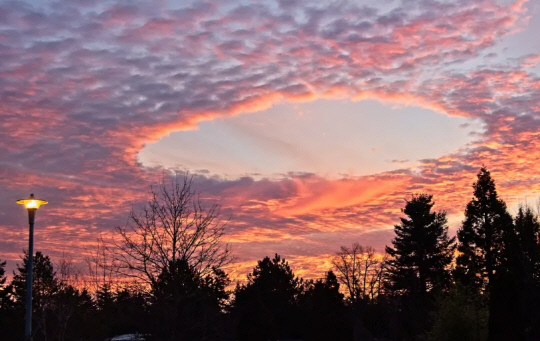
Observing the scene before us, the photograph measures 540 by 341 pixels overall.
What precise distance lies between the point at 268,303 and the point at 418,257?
17.8 meters

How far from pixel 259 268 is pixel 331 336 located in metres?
18.1

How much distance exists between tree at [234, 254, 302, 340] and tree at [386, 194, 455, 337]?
1281 cm

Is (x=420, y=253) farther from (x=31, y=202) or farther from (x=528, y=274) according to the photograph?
(x=31, y=202)

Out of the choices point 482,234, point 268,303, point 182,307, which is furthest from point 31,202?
point 268,303

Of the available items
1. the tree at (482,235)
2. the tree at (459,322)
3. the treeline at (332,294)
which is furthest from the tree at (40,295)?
the tree at (482,235)

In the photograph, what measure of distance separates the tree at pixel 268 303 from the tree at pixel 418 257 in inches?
504

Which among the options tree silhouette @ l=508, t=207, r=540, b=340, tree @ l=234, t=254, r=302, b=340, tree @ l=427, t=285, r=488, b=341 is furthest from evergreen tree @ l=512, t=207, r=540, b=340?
tree @ l=234, t=254, r=302, b=340

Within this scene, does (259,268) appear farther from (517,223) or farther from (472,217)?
(517,223)

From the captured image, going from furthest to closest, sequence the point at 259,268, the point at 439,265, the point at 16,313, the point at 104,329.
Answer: the point at 259,268, the point at 439,265, the point at 16,313, the point at 104,329

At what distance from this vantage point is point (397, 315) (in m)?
66.2

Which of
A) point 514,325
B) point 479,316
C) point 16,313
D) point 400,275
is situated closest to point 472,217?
point 400,275

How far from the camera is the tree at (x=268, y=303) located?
211 ft

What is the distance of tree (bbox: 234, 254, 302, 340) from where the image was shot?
211ft

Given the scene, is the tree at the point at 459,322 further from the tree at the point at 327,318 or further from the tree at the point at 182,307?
the tree at the point at 182,307
